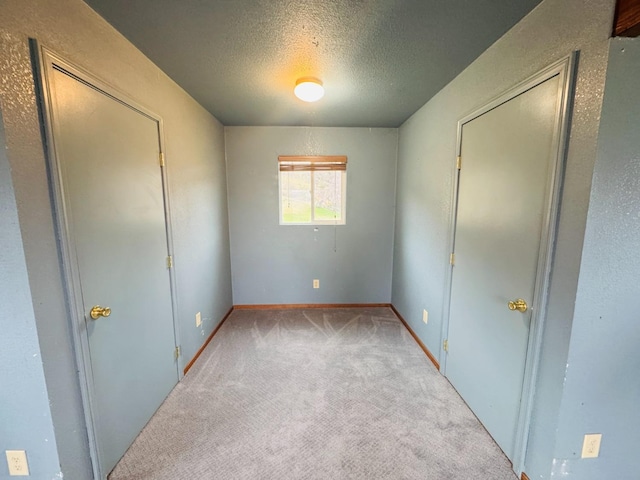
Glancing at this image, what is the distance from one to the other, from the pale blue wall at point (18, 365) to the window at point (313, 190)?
8.06 feet

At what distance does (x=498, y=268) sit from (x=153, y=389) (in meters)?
2.29

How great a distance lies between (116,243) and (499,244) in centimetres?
212

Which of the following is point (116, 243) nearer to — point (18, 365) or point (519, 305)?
point (18, 365)

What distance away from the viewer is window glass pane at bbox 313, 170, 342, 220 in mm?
3271

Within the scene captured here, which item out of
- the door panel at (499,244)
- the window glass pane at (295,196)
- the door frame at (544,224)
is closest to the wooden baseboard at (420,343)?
the door panel at (499,244)

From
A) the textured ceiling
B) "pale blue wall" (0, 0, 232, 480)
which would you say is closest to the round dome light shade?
the textured ceiling

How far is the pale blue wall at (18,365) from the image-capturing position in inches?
37.0

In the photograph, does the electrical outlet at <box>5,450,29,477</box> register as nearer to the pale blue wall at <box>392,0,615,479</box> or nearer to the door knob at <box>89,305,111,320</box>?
the door knob at <box>89,305,111,320</box>

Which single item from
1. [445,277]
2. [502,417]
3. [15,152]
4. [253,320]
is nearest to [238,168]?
[253,320]

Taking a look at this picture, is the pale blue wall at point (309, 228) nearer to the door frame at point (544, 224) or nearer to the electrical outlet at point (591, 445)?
the door frame at point (544, 224)

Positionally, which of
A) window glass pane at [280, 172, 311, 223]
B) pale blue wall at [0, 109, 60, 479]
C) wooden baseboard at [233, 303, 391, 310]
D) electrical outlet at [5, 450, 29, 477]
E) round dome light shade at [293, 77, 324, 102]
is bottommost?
wooden baseboard at [233, 303, 391, 310]

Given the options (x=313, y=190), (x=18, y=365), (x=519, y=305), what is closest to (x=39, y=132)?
(x=18, y=365)

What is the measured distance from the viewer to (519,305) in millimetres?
1314

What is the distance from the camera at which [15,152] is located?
93 centimetres
